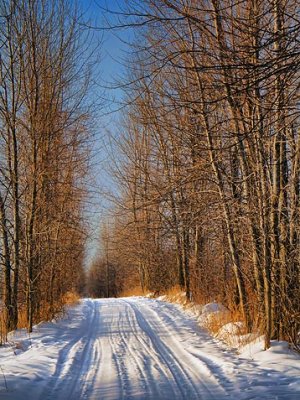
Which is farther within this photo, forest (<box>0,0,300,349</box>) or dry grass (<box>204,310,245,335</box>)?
dry grass (<box>204,310,245,335</box>)

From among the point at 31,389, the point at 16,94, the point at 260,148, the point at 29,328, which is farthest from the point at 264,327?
the point at 16,94

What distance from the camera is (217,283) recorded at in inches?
507

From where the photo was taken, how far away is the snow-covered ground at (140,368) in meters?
4.91

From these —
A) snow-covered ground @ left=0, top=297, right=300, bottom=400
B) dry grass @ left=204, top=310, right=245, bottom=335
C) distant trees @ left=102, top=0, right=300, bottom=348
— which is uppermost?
distant trees @ left=102, top=0, right=300, bottom=348

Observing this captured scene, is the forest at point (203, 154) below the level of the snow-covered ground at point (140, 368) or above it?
above

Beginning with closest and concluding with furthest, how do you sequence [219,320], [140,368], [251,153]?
1. [140,368]
2. [251,153]
3. [219,320]

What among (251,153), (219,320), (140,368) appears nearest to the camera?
(140,368)

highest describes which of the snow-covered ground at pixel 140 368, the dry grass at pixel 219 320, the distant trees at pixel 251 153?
the distant trees at pixel 251 153

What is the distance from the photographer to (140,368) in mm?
6141

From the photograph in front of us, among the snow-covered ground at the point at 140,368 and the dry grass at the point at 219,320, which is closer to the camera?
the snow-covered ground at the point at 140,368

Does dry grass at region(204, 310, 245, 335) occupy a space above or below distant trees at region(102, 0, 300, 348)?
below

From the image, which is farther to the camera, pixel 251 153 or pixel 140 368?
pixel 251 153

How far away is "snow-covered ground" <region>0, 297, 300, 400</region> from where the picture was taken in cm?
491

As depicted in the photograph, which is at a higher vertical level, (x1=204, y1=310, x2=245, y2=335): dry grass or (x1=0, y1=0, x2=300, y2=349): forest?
(x1=0, y1=0, x2=300, y2=349): forest
